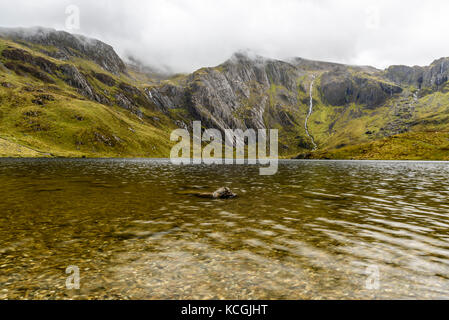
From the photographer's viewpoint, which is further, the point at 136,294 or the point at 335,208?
the point at 335,208

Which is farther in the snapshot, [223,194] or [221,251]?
[223,194]

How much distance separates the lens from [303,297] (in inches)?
404

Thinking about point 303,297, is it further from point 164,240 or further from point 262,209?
point 262,209

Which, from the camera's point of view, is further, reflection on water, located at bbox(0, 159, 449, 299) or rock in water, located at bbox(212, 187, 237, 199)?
rock in water, located at bbox(212, 187, 237, 199)

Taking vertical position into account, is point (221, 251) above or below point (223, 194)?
below

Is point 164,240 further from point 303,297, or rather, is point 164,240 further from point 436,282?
point 436,282

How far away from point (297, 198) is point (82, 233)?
24816 millimetres

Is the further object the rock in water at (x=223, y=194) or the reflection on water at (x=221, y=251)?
the rock in water at (x=223, y=194)

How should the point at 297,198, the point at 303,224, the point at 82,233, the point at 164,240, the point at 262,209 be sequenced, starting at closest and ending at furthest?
the point at 164,240, the point at 82,233, the point at 303,224, the point at 262,209, the point at 297,198
